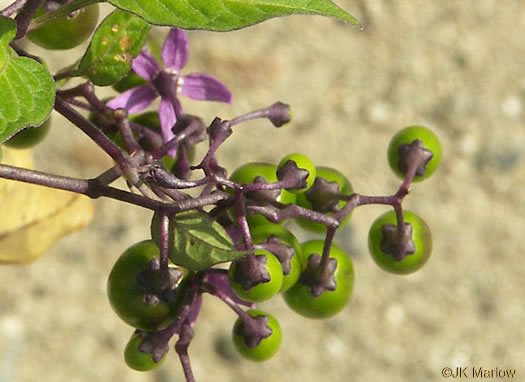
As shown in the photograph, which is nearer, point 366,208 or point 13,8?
point 13,8

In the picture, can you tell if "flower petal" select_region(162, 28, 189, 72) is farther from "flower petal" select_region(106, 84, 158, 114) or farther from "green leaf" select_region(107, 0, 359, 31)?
"green leaf" select_region(107, 0, 359, 31)

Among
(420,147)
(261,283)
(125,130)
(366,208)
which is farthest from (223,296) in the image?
(366,208)

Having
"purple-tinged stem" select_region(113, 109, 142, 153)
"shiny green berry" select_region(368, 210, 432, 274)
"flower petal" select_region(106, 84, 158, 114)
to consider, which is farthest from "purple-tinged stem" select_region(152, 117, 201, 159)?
"shiny green berry" select_region(368, 210, 432, 274)

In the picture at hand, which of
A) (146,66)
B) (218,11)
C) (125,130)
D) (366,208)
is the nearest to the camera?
(218,11)

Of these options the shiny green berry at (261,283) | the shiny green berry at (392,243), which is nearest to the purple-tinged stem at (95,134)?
the shiny green berry at (261,283)

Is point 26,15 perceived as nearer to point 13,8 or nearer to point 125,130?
point 13,8

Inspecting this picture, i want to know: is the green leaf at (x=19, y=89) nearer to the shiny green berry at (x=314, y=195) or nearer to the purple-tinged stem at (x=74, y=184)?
the purple-tinged stem at (x=74, y=184)
